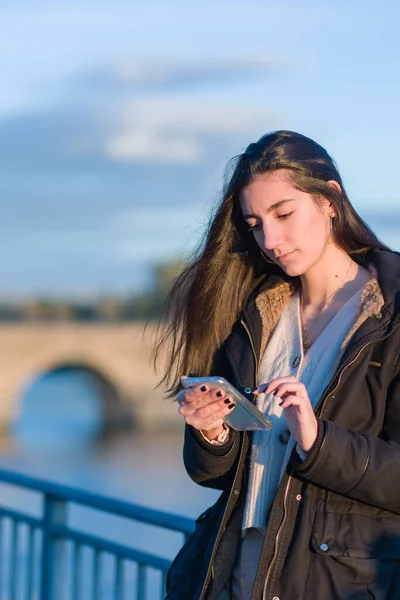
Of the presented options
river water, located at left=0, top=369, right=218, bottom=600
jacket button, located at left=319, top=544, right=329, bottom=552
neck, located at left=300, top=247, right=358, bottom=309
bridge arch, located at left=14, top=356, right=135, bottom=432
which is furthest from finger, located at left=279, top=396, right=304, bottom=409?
bridge arch, located at left=14, top=356, right=135, bottom=432

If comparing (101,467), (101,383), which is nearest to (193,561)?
(101,467)

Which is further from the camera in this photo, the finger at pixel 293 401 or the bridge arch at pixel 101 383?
the bridge arch at pixel 101 383

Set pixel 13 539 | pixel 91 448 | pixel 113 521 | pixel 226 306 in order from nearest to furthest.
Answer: pixel 226 306, pixel 13 539, pixel 113 521, pixel 91 448

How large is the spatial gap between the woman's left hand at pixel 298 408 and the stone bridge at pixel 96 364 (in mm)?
33717

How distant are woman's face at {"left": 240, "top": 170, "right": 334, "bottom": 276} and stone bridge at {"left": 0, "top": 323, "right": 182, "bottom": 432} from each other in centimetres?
3349

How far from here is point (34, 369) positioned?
36.4 meters

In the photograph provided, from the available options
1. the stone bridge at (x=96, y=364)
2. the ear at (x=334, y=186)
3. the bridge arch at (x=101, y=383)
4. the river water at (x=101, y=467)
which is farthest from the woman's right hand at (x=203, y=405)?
the bridge arch at (x=101, y=383)

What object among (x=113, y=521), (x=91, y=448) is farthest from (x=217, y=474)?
(x=91, y=448)

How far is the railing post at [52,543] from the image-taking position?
403 centimetres

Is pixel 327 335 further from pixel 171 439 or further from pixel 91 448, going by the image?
pixel 171 439

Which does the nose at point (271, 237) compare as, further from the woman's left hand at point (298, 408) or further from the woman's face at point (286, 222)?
the woman's left hand at point (298, 408)

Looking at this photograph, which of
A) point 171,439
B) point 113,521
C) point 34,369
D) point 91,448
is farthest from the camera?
point 34,369

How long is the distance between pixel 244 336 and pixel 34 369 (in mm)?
34623

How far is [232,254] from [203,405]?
49 centimetres
